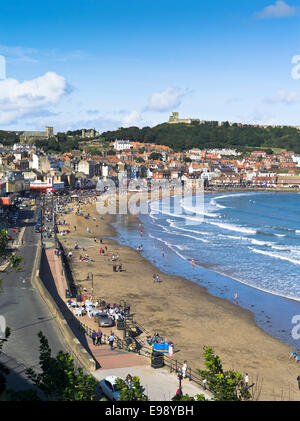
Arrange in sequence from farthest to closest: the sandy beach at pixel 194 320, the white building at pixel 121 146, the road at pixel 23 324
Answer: the white building at pixel 121 146 → the sandy beach at pixel 194 320 → the road at pixel 23 324

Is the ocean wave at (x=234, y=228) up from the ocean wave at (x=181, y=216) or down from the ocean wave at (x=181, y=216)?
down

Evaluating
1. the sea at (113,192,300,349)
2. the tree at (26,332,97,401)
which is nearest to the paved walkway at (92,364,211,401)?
the tree at (26,332,97,401)

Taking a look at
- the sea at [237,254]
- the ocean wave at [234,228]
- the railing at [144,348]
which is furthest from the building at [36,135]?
the railing at [144,348]

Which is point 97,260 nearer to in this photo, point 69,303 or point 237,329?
point 69,303

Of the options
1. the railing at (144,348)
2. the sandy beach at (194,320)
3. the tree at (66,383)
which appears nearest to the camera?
the tree at (66,383)

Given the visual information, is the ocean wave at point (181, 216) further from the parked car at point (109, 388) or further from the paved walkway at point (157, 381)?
the parked car at point (109, 388)

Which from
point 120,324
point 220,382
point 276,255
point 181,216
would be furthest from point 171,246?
point 220,382

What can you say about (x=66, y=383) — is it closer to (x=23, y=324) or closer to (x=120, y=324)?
(x=23, y=324)

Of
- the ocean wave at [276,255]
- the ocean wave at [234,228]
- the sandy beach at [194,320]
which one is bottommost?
the sandy beach at [194,320]
